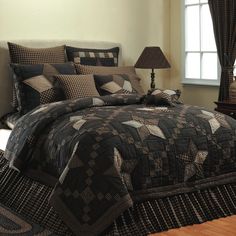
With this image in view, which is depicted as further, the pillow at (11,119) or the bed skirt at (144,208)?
the pillow at (11,119)

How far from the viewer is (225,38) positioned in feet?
17.0

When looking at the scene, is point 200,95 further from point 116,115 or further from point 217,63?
point 116,115

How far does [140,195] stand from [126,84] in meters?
1.82

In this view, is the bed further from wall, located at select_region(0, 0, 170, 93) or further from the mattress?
wall, located at select_region(0, 0, 170, 93)

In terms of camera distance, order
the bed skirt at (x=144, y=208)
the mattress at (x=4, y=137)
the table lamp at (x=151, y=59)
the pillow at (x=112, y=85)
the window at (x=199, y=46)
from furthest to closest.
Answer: the window at (x=199, y=46)
the table lamp at (x=151, y=59)
the pillow at (x=112, y=85)
the mattress at (x=4, y=137)
the bed skirt at (x=144, y=208)

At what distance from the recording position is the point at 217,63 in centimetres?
549

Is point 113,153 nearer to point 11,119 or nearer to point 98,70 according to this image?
point 11,119

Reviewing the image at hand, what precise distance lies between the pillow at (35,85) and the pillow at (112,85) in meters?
0.35

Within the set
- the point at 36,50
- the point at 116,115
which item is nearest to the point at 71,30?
the point at 36,50

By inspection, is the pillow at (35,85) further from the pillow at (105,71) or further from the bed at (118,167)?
the bed at (118,167)

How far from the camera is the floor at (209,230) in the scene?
300cm

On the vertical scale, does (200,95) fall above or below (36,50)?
below

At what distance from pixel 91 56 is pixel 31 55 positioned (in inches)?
26.2

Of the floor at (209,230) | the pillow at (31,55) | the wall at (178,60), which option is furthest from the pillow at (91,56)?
the floor at (209,230)
